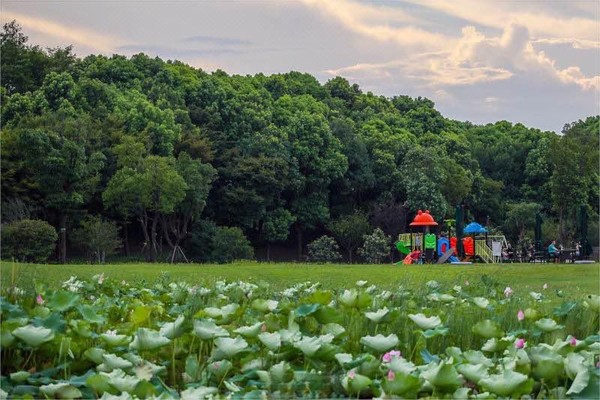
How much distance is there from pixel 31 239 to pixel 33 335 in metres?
19.1

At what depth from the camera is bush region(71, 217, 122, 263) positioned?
2272cm

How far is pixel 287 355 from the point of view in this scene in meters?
2.67

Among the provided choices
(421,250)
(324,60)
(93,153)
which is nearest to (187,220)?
(93,153)

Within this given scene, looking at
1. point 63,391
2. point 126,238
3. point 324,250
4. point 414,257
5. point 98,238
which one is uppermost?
point 63,391

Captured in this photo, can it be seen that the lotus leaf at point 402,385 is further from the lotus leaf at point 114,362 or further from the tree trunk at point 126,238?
the tree trunk at point 126,238

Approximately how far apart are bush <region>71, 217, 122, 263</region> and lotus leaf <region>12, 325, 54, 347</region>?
20.5m

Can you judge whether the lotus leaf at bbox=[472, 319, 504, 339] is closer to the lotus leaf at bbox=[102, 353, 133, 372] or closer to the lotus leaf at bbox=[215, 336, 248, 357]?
the lotus leaf at bbox=[215, 336, 248, 357]

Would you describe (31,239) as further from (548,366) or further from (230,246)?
(548,366)

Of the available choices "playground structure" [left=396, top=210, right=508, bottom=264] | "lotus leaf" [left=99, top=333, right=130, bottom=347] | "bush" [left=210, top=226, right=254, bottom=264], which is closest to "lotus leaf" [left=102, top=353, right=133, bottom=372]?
"lotus leaf" [left=99, top=333, right=130, bottom=347]

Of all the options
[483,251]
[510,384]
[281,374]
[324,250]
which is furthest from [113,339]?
[324,250]

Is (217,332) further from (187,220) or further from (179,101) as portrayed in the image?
(179,101)

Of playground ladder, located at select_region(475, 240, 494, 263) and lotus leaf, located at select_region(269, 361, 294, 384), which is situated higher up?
lotus leaf, located at select_region(269, 361, 294, 384)

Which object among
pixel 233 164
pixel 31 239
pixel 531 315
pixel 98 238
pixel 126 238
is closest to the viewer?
pixel 531 315

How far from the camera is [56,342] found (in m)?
2.62
